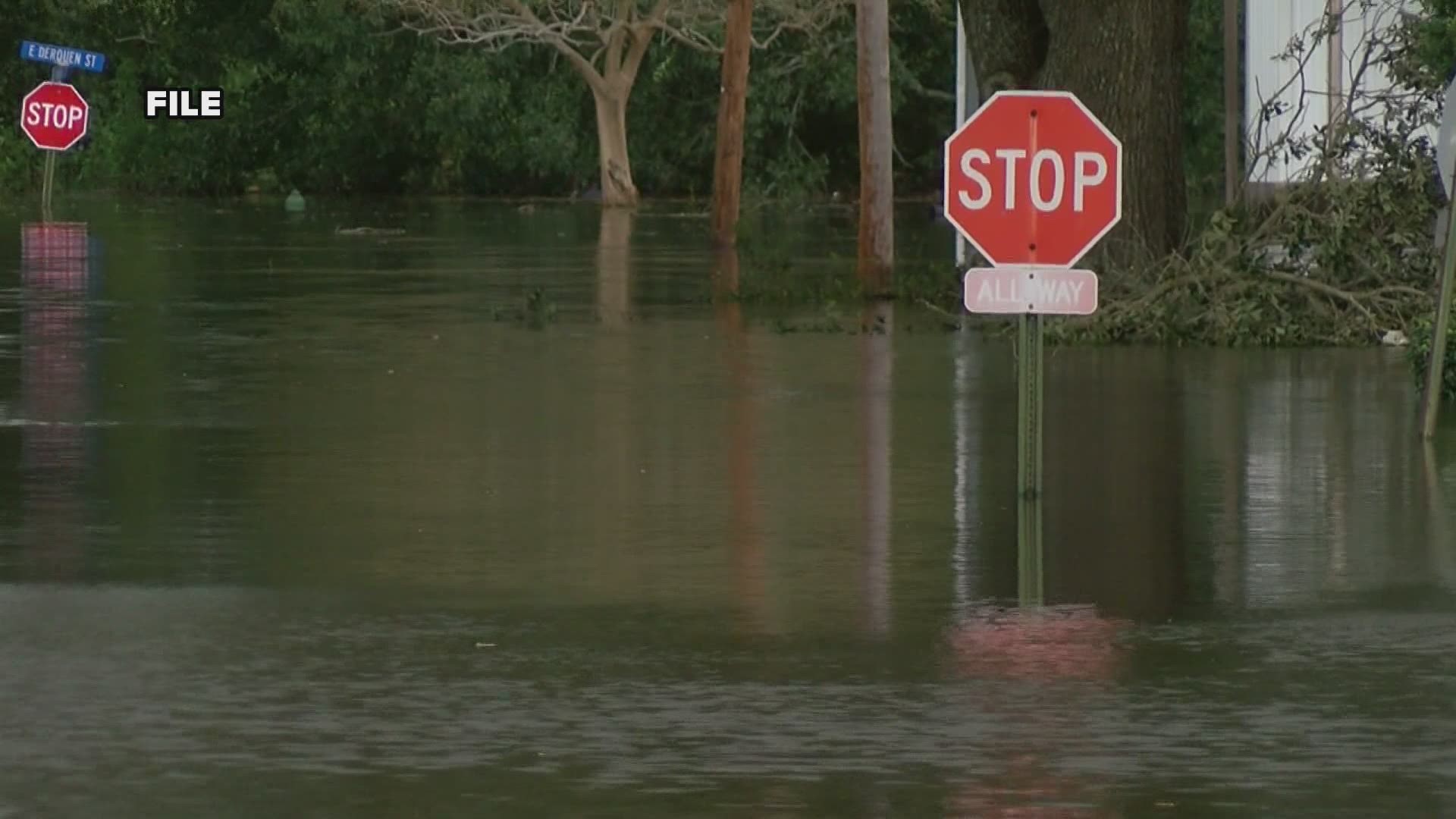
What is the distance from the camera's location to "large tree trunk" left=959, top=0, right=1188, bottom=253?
978 inches

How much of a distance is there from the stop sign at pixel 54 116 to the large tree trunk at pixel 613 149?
35.4ft

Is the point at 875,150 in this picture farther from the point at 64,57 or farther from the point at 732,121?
the point at 64,57

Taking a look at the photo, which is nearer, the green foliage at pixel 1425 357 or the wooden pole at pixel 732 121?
the green foliage at pixel 1425 357

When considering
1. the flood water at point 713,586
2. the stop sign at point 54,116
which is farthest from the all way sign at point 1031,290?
the stop sign at point 54,116

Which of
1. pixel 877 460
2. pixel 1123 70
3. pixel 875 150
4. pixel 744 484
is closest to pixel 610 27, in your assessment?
pixel 875 150

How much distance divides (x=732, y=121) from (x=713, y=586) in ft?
105

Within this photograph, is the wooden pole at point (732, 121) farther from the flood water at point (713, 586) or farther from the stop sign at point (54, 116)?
the flood water at point (713, 586)

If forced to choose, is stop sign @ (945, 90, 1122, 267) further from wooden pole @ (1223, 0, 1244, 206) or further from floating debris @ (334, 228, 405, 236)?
floating debris @ (334, 228, 405, 236)

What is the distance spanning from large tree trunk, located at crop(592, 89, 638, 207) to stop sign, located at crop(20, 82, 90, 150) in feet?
35.4

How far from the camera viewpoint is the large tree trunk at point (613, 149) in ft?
196

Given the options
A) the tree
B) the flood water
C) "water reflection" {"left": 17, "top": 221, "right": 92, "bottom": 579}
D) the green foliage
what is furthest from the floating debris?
the green foliage

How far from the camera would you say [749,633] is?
10.3 meters

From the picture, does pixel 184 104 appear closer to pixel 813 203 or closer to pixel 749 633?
pixel 813 203

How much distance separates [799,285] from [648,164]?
124ft
